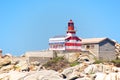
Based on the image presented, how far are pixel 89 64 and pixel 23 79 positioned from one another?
1533 centimetres

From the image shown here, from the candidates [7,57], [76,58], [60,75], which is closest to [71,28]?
[76,58]

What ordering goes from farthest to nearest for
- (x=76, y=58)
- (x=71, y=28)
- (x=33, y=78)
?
(x=71, y=28)
(x=76, y=58)
(x=33, y=78)

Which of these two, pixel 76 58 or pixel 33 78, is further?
pixel 76 58

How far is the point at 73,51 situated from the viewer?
78.0 m

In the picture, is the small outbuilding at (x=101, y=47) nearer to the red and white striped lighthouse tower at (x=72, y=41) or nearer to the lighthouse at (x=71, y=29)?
the red and white striped lighthouse tower at (x=72, y=41)

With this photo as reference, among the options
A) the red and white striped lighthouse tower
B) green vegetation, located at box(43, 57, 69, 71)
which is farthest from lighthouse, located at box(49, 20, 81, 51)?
green vegetation, located at box(43, 57, 69, 71)

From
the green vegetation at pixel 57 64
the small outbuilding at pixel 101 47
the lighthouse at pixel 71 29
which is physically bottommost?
the green vegetation at pixel 57 64

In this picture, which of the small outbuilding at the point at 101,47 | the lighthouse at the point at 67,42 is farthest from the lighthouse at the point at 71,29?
the small outbuilding at the point at 101,47

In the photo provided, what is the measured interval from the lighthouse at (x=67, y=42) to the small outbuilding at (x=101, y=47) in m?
2.03

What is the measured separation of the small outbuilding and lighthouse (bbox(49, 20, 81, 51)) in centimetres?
203

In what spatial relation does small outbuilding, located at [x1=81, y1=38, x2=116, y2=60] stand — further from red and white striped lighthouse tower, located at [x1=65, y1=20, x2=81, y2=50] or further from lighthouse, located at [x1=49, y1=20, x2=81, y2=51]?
lighthouse, located at [x1=49, y1=20, x2=81, y2=51]

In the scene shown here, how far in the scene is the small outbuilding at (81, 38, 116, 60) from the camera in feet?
260

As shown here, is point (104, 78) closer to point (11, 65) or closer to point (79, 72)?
point (79, 72)

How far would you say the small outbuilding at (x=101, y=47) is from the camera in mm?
79188
